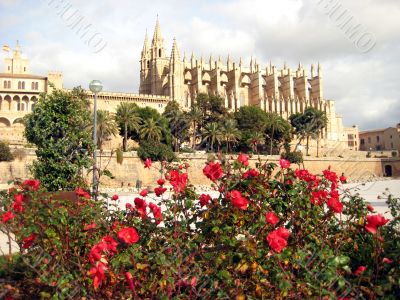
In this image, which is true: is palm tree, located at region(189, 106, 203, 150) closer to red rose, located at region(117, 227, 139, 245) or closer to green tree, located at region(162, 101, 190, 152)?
green tree, located at region(162, 101, 190, 152)

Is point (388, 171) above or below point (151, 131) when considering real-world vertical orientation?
below

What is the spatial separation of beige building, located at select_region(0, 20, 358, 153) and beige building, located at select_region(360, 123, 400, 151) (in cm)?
664

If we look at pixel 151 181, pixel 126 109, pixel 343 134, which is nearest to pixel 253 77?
pixel 343 134

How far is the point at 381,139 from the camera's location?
87.6 m

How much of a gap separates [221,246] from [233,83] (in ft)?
230

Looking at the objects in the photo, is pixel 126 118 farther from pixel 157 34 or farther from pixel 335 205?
pixel 335 205

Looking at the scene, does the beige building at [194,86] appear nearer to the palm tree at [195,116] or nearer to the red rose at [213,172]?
the palm tree at [195,116]

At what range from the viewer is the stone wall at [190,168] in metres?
33.1

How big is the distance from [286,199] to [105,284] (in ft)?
6.64

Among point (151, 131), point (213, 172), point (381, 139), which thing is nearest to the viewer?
point (213, 172)

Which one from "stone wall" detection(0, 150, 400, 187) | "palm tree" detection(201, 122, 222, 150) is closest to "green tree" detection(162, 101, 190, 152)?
"palm tree" detection(201, 122, 222, 150)

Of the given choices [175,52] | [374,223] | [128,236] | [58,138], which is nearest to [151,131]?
[175,52]

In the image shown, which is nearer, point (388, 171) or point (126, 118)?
point (126, 118)

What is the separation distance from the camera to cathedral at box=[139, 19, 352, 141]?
219 feet
